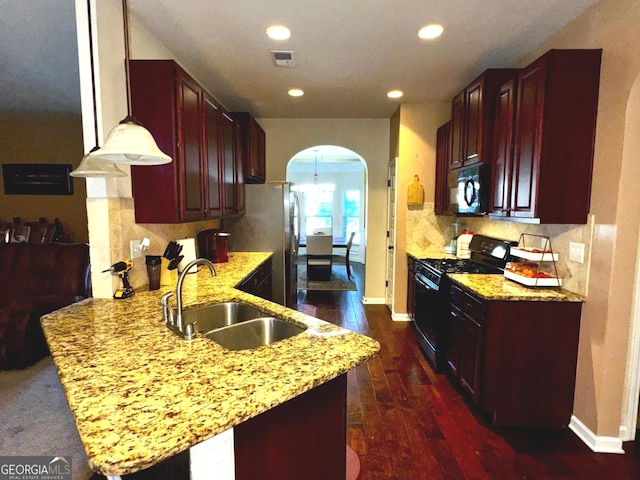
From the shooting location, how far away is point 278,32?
95.3 inches

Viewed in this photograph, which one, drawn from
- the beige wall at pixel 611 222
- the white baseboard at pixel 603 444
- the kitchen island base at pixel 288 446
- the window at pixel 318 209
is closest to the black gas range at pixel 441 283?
the beige wall at pixel 611 222

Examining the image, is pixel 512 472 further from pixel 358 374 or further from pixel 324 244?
pixel 324 244

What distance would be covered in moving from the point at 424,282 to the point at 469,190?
96 centimetres

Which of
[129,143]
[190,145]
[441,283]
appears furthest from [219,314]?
[441,283]

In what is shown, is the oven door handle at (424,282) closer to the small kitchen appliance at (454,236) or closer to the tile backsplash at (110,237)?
the small kitchen appliance at (454,236)

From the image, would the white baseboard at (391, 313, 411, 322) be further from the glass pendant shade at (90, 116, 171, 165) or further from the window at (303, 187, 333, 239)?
the window at (303, 187, 333, 239)

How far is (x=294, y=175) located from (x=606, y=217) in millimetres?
8652

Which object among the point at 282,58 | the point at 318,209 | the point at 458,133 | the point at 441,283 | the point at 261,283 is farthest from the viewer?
the point at 318,209

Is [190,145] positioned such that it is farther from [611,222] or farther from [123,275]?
[611,222]

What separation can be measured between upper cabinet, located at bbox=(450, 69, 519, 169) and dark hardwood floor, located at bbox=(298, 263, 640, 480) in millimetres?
1951

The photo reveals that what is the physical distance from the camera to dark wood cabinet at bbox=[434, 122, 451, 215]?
3746 millimetres

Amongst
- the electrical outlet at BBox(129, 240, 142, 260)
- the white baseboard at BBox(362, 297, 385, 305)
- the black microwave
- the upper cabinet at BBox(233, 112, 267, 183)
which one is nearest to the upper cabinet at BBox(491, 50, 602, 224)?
the black microwave

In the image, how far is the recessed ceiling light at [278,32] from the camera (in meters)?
2.36

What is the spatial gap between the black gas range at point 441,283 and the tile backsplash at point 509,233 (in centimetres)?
15
